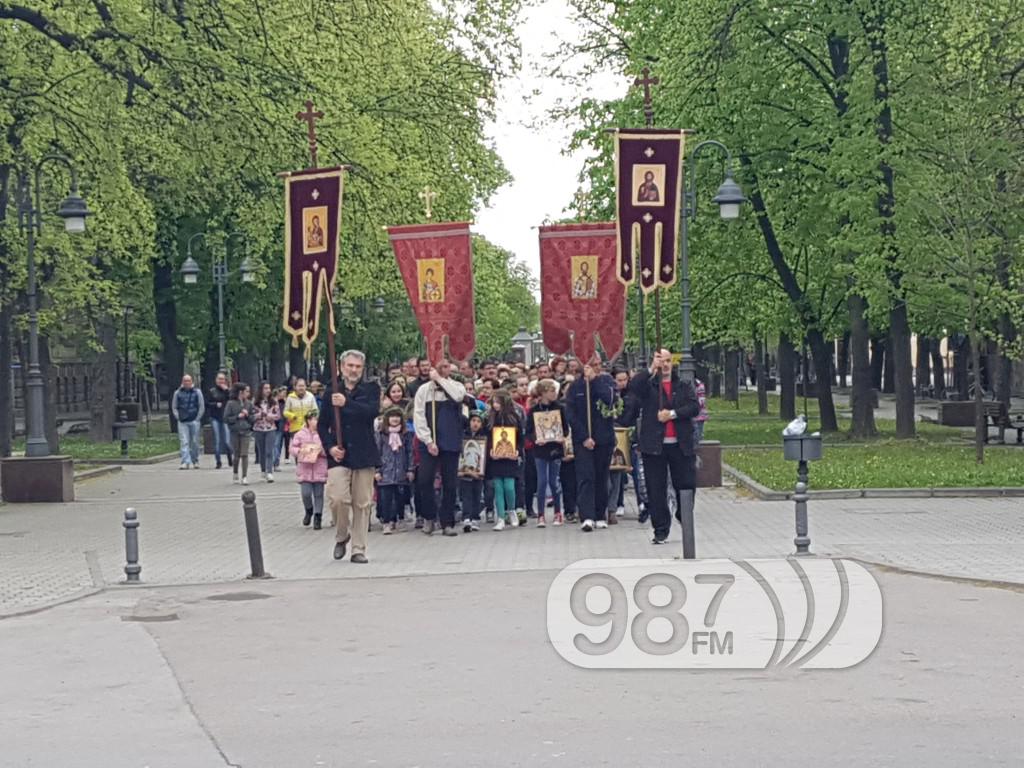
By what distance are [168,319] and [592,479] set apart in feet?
105

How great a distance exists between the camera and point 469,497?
2039 centimetres

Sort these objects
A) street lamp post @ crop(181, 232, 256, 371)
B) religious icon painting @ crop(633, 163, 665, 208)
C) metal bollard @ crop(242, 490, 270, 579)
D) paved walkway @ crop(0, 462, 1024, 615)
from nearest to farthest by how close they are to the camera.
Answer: metal bollard @ crop(242, 490, 270, 579), paved walkway @ crop(0, 462, 1024, 615), religious icon painting @ crop(633, 163, 665, 208), street lamp post @ crop(181, 232, 256, 371)

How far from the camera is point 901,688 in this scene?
9.34m

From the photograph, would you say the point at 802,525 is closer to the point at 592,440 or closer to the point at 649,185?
the point at 592,440

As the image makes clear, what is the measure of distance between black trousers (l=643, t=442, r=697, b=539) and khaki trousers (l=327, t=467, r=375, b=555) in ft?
8.79

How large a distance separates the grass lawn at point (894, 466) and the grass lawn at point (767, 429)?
169 centimetres

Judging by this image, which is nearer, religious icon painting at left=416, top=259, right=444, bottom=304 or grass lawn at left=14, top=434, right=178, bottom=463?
religious icon painting at left=416, top=259, right=444, bottom=304

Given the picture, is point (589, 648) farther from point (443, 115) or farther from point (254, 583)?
point (443, 115)

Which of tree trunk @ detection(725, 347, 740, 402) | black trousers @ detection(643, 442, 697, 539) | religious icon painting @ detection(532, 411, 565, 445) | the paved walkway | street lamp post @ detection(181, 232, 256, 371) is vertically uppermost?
street lamp post @ detection(181, 232, 256, 371)

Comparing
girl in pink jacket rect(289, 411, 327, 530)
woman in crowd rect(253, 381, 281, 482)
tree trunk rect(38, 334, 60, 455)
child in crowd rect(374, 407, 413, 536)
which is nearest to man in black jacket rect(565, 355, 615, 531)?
child in crowd rect(374, 407, 413, 536)

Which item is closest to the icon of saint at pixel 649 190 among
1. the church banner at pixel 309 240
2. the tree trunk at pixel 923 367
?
the church banner at pixel 309 240

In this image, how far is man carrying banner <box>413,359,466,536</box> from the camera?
64.8ft

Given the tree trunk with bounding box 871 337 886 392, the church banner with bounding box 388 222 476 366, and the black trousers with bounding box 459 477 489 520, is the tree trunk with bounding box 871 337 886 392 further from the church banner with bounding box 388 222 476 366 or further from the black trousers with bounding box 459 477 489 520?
the black trousers with bounding box 459 477 489 520

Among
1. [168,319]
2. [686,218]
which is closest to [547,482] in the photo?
[686,218]
